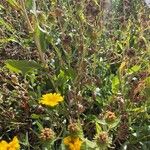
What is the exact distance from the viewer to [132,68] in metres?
1.74

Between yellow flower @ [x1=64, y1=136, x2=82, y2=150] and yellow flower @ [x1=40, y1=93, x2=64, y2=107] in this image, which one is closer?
yellow flower @ [x1=64, y1=136, x2=82, y2=150]

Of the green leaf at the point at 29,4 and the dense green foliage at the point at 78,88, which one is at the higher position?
the green leaf at the point at 29,4

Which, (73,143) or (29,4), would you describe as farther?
(29,4)

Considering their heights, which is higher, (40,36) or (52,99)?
(40,36)

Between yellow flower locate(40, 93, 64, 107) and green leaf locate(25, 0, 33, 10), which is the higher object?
green leaf locate(25, 0, 33, 10)

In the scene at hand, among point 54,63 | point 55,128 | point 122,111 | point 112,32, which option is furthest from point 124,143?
point 112,32

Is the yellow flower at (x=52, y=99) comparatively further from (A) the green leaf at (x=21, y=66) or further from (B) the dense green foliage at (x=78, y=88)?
(A) the green leaf at (x=21, y=66)

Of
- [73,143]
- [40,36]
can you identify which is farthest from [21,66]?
[73,143]

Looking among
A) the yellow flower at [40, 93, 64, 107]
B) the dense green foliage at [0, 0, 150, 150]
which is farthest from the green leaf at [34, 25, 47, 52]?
the yellow flower at [40, 93, 64, 107]

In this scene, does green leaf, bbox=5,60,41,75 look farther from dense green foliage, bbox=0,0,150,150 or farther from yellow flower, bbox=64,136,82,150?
yellow flower, bbox=64,136,82,150

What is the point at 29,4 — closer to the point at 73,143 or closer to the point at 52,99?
the point at 52,99

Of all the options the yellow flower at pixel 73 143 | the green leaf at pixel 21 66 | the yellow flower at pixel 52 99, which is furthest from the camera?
the green leaf at pixel 21 66

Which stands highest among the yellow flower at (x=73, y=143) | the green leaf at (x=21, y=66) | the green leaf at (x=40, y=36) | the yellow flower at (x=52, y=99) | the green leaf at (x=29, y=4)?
the green leaf at (x=29, y=4)

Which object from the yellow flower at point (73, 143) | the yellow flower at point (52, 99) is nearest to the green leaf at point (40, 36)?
the yellow flower at point (52, 99)
